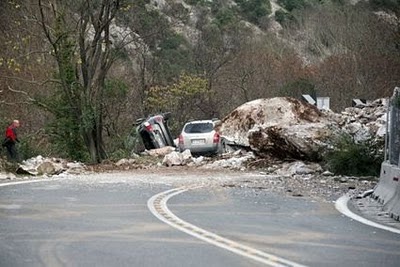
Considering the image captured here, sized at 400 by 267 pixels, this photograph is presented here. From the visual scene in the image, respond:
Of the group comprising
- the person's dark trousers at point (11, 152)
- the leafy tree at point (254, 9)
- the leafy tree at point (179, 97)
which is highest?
the leafy tree at point (254, 9)

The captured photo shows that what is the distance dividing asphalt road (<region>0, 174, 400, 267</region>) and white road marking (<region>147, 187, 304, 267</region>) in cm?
1

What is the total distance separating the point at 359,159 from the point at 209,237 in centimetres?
1110

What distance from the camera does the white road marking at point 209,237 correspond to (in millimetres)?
8227

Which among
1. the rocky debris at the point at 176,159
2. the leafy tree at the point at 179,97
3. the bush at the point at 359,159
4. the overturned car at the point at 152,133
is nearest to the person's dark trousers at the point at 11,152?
the rocky debris at the point at 176,159

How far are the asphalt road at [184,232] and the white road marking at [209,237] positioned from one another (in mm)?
13

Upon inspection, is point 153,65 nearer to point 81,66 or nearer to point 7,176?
point 81,66

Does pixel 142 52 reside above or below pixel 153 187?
above

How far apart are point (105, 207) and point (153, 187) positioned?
167 inches

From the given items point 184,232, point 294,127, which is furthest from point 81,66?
point 184,232

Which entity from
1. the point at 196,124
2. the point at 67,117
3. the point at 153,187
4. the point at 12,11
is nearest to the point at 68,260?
the point at 153,187

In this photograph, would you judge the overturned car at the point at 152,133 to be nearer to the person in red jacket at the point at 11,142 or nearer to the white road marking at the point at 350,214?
the person in red jacket at the point at 11,142

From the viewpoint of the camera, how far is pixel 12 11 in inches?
1560

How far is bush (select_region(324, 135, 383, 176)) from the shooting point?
19.9 meters

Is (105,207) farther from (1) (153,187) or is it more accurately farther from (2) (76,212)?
(1) (153,187)
